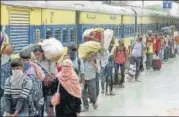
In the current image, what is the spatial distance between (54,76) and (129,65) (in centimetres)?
913

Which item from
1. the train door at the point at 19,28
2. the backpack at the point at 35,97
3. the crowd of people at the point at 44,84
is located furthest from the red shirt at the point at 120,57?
Answer: the backpack at the point at 35,97

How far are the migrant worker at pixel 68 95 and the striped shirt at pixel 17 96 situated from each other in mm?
431

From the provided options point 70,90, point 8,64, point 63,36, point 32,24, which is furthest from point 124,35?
point 70,90

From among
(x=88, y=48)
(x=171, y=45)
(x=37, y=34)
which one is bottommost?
(x=171, y=45)

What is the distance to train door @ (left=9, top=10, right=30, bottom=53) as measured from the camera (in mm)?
9620

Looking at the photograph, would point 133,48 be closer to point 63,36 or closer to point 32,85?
point 63,36

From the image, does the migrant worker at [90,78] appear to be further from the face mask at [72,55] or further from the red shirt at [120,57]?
the red shirt at [120,57]

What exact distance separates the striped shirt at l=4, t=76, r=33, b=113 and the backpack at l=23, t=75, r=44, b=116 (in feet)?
0.27

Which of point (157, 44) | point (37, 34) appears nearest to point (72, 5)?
point (37, 34)

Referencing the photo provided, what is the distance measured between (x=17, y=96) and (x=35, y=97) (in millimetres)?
379

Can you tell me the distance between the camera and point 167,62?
25375 millimetres

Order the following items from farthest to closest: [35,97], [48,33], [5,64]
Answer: [48,33] → [5,64] → [35,97]

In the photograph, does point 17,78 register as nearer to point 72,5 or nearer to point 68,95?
point 68,95

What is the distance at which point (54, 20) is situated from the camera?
1214cm
